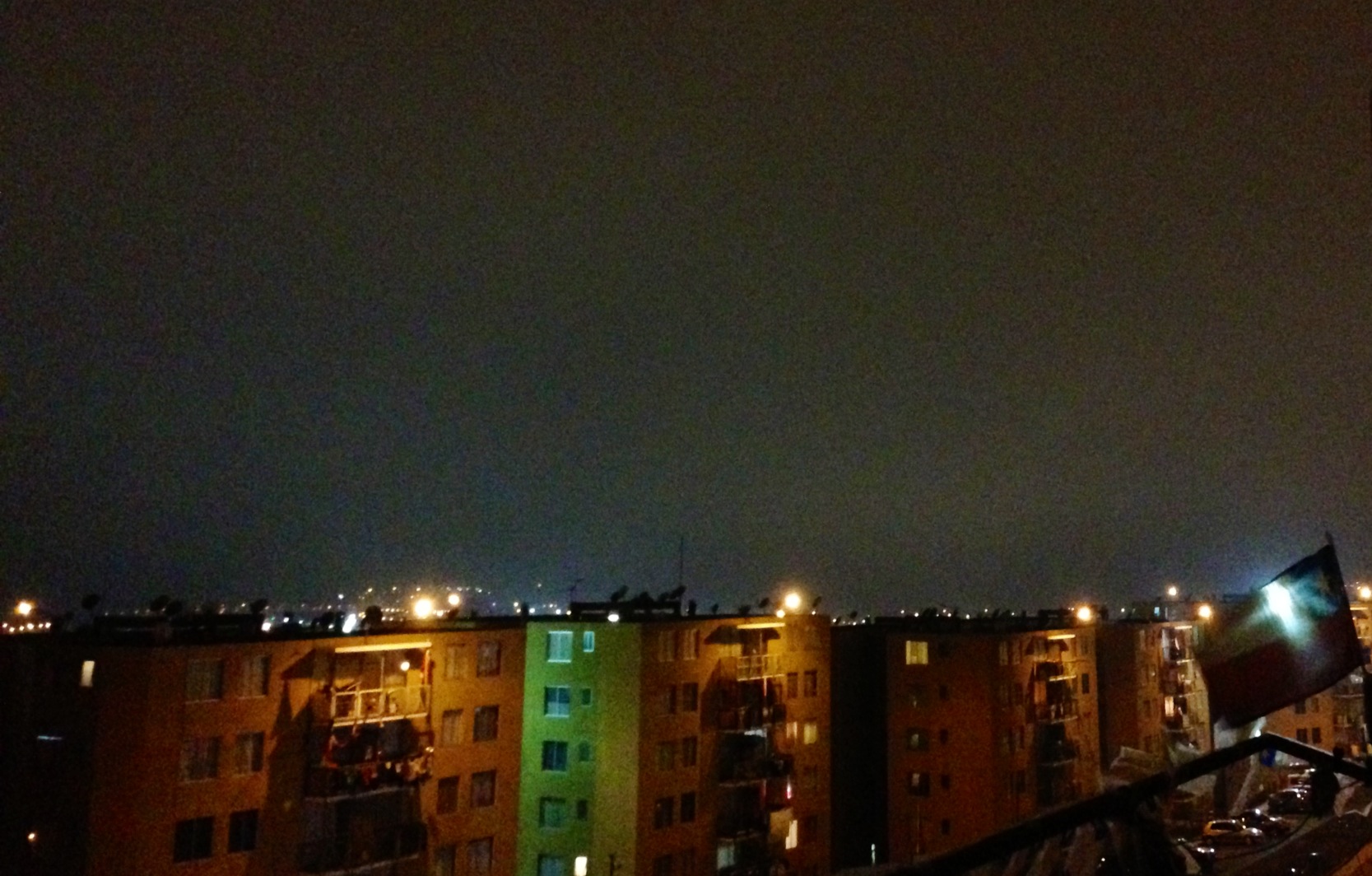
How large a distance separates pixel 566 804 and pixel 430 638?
8.06 metres

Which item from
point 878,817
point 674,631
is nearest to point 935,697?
point 878,817

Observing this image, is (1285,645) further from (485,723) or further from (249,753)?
(485,723)

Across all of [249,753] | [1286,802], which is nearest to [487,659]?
[249,753]

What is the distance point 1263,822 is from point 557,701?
79.3 ft

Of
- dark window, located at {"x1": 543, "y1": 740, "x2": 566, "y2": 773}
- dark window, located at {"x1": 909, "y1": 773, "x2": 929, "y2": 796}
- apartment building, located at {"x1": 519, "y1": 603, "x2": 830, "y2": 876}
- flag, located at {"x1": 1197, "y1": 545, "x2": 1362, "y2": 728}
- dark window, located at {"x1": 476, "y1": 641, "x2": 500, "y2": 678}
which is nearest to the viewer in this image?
flag, located at {"x1": 1197, "y1": 545, "x2": 1362, "y2": 728}

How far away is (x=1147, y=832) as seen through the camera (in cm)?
489

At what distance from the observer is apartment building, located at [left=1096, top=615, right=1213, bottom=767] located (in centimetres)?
5391

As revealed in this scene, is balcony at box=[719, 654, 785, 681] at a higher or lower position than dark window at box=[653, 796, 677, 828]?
higher

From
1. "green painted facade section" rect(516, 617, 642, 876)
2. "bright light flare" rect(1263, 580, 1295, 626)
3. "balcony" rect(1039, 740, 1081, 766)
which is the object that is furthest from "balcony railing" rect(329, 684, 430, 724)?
"balcony" rect(1039, 740, 1081, 766)

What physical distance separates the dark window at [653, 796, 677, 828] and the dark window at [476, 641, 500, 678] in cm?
699

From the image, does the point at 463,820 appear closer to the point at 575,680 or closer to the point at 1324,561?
the point at 575,680

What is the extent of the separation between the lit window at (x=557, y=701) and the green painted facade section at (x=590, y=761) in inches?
2.2

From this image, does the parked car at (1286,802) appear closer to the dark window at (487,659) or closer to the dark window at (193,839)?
the dark window at (193,839)

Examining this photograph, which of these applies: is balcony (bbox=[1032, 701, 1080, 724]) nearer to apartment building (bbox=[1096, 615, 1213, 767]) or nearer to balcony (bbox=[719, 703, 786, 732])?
apartment building (bbox=[1096, 615, 1213, 767])
